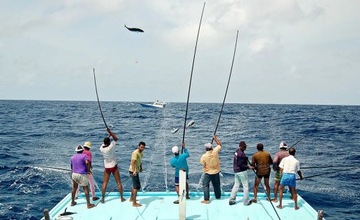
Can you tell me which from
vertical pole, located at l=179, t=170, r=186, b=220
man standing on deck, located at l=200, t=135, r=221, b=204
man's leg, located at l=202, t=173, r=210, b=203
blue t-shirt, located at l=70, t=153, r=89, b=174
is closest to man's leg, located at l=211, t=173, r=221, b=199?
man standing on deck, located at l=200, t=135, r=221, b=204

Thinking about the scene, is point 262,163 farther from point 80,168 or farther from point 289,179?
point 80,168

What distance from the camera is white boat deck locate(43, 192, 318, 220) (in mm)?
→ 9250

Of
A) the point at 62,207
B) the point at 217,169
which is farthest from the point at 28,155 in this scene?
the point at 217,169

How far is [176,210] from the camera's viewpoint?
970 cm

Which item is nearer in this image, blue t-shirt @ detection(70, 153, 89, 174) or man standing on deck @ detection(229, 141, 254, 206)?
blue t-shirt @ detection(70, 153, 89, 174)

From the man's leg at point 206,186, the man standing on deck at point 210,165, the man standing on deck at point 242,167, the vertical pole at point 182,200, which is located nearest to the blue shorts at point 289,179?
the man standing on deck at point 242,167

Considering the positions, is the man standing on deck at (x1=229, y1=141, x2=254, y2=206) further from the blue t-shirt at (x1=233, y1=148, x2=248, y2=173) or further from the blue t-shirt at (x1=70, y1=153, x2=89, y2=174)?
the blue t-shirt at (x1=70, y1=153, x2=89, y2=174)

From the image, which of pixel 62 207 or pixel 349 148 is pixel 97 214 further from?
pixel 349 148

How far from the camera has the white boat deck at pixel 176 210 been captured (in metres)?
9.25

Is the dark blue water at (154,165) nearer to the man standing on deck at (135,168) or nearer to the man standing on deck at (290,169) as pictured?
the man standing on deck at (290,169)

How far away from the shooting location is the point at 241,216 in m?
9.27

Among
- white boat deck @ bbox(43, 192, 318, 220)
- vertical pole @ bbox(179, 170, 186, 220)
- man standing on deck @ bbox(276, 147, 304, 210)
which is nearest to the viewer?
vertical pole @ bbox(179, 170, 186, 220)

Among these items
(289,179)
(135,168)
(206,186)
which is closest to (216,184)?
(206,186)

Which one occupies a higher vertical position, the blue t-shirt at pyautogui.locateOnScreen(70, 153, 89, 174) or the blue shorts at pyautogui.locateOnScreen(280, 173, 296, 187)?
the blue t-shirt at pyautogui.locateOnScreen(70, 153, 89, 174)
